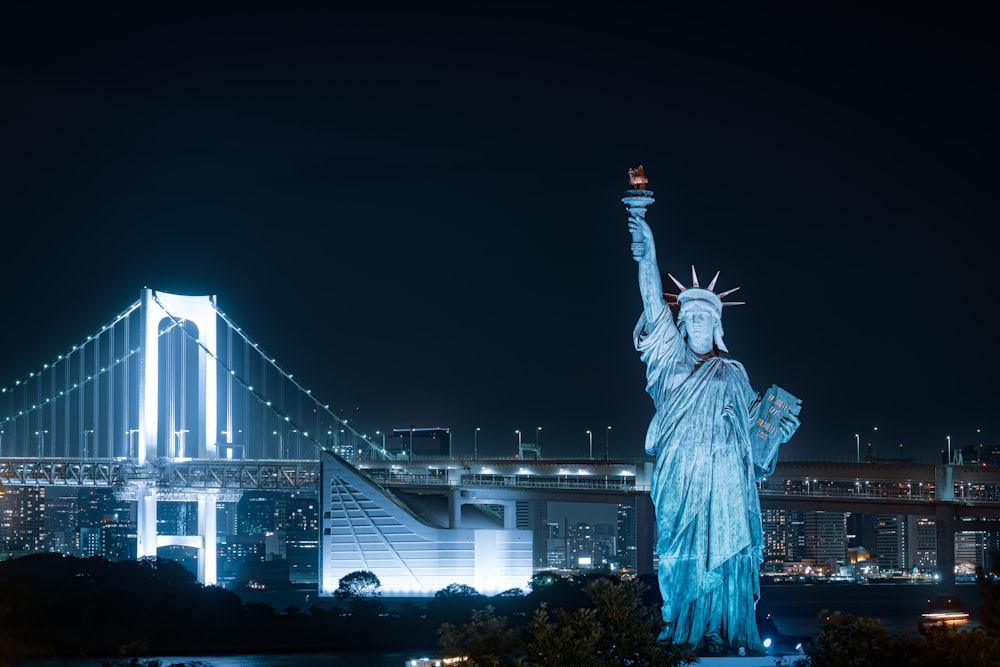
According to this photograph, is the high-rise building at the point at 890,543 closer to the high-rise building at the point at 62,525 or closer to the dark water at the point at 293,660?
the high-rise building at the point at 62,525

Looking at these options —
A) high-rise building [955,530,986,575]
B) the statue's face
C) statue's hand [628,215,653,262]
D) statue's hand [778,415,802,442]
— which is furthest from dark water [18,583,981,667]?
high-rise building [955,530,986,575]

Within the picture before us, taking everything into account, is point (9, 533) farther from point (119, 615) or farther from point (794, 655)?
point (794, 655)

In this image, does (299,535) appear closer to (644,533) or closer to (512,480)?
(512,480)

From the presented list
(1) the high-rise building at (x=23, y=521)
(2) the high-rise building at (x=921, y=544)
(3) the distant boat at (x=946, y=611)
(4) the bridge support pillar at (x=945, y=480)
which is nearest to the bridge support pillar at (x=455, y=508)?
(3) the distant boat at (x=946, y=611)

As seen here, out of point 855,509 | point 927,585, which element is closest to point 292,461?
point 855,509

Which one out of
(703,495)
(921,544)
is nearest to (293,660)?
(703,495)

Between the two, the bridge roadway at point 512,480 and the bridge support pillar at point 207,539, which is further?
the bridge support pillar at point 207,539
